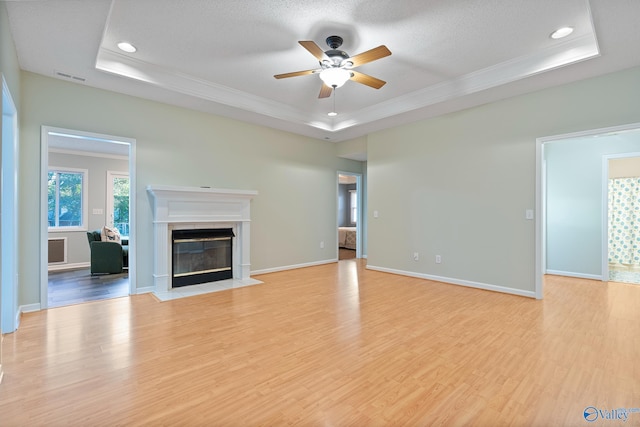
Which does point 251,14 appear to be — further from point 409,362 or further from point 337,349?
point 409,362

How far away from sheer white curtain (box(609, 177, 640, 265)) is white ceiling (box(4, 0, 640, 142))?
407cm


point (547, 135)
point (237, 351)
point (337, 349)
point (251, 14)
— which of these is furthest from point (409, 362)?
point (547, 135)

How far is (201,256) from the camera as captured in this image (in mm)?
4902

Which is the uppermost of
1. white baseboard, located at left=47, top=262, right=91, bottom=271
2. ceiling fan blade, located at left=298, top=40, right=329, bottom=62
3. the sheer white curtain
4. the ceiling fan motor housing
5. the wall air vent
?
the ceiling fan motor housing

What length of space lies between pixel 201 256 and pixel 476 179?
4523 millimetres

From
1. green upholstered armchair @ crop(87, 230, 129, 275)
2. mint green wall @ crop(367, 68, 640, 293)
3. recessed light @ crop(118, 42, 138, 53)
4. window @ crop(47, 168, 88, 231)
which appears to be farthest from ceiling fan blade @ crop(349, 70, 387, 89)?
window @ crop(47, 168, 88, 231)

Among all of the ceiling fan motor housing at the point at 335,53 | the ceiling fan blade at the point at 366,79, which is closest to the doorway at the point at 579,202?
→ the ceiling fan blade at the point at 366,79

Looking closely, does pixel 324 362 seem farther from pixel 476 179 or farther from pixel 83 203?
pixel 83 203

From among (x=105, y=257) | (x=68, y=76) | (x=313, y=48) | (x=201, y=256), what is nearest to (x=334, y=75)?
(x=313, y=48)

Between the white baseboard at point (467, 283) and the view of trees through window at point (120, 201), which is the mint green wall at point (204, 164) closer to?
the white baseboard at point (467, 283)

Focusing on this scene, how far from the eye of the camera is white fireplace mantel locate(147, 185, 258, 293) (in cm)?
430

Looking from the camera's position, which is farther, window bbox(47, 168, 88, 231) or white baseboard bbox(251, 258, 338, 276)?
window bbox(47, 168, 88, 231)

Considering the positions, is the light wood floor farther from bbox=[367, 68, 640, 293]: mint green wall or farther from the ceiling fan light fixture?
the ceiling fan light fixture

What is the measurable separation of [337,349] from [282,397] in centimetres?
76
